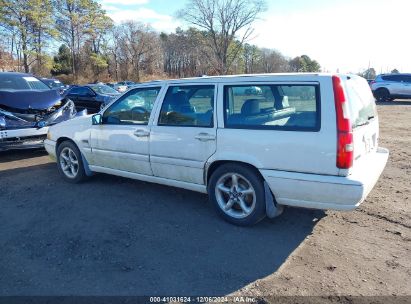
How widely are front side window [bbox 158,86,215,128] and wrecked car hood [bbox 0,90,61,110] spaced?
4238 millimetres

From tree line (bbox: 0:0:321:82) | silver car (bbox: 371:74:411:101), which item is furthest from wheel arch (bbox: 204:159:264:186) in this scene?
tree line (bbox: 0:0:321:82)

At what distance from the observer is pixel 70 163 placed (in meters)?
5.66

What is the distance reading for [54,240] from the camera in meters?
3.70

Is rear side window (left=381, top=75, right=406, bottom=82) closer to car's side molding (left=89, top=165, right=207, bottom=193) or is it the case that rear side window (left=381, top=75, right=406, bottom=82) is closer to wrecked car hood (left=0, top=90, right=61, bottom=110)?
wrecked car hood (left=0, top=90, right=61, bottom=110)

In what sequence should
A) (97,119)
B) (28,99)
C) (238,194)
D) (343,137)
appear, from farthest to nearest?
(28,99) → (97,119) → (238,194) → (343,137)

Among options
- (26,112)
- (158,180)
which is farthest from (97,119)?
(26,112)

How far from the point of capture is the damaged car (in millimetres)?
6840

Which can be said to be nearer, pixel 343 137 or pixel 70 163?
pixel 343 137

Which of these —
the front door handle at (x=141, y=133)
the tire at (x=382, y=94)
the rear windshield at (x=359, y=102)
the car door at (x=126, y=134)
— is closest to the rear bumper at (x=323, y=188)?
the rear windshield at (x=359, y=102)

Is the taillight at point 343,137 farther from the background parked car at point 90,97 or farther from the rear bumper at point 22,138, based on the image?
the background parked car at point 90,97

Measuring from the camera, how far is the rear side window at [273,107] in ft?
11.2

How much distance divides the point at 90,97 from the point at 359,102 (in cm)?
1496

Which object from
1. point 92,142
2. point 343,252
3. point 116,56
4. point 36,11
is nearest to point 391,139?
point 343,252

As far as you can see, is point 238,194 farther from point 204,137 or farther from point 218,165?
point 204,137
